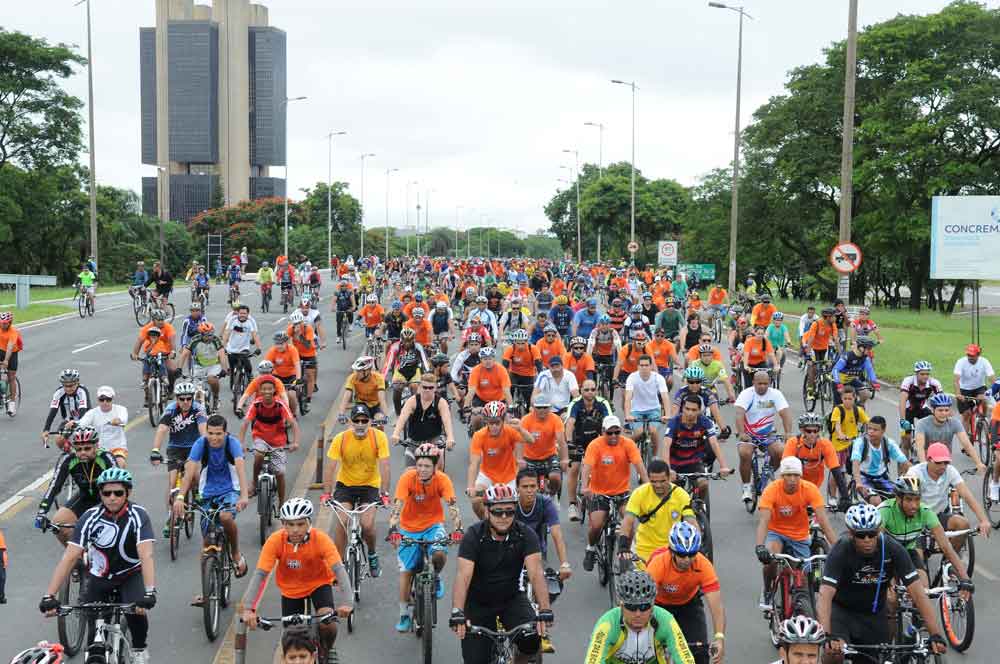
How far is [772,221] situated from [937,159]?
37.6 feet

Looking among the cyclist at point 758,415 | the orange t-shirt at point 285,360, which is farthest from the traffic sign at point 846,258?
the orange t-shirt at point 285,360

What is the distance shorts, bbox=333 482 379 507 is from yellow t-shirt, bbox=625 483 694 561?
8.51 ft

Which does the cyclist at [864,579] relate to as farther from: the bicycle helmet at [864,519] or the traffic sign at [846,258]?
the traffic sign at [846,258]

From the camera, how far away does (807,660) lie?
6.34 meters

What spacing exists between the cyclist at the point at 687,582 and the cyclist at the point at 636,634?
1.21 metres

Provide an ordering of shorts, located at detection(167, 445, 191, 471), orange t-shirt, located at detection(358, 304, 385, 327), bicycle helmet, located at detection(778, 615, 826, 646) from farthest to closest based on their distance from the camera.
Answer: orange t-shirt, located at detection(358, 304, 385, 327), shorts, located at detection(167, 445, 191, 471), bicycle helmet, located at detection(778, 615, 826, 646)

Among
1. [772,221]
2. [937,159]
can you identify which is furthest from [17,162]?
[937,159]

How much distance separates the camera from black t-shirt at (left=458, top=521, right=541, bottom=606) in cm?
768

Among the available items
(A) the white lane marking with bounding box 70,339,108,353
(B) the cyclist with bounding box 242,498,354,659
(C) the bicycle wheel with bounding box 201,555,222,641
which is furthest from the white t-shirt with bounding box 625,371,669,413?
(A) the white lane marking with bounding box 70,339,108,353

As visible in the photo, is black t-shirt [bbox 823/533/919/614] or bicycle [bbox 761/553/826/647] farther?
bicycle [bbox 761/553/826/647]

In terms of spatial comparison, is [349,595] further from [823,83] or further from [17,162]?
[17,162]

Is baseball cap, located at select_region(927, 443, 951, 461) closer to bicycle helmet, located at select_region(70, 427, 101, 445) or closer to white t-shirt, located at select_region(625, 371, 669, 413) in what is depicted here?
white t-shirt, located at select_region(625, 371, 669, 413)

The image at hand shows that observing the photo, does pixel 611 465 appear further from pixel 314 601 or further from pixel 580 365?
pixel 580 365

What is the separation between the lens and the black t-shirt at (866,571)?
26.1 ft
